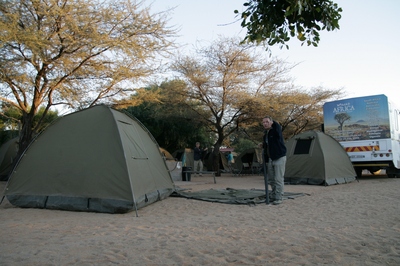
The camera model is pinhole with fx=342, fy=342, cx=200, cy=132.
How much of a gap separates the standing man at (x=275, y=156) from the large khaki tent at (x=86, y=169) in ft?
8.86

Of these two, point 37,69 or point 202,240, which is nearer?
point 202,240

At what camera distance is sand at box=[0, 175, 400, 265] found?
3.61 m

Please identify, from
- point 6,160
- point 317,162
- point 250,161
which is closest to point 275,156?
point 317,162

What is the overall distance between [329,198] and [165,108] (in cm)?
1393

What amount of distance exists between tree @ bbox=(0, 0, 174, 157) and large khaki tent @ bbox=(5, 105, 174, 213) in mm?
4168

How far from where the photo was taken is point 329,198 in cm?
834

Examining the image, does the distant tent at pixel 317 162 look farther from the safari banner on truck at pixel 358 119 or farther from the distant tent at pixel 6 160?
the distant tent at pixel 6 160

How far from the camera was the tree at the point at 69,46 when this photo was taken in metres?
10.6

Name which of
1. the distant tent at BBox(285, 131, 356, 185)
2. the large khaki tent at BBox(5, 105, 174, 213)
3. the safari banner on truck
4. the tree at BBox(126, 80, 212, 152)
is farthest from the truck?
the large khaki tent at BBox(5, 105, 174, 213)

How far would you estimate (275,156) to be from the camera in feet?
25.5

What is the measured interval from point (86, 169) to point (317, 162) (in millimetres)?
8336

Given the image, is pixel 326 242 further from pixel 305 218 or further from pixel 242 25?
pixel 242 25

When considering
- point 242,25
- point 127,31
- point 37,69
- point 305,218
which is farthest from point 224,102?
point 242,25

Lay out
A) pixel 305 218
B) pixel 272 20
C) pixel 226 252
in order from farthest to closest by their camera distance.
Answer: pixel 305 218 < pixel 272 20 < pixel 226 252
